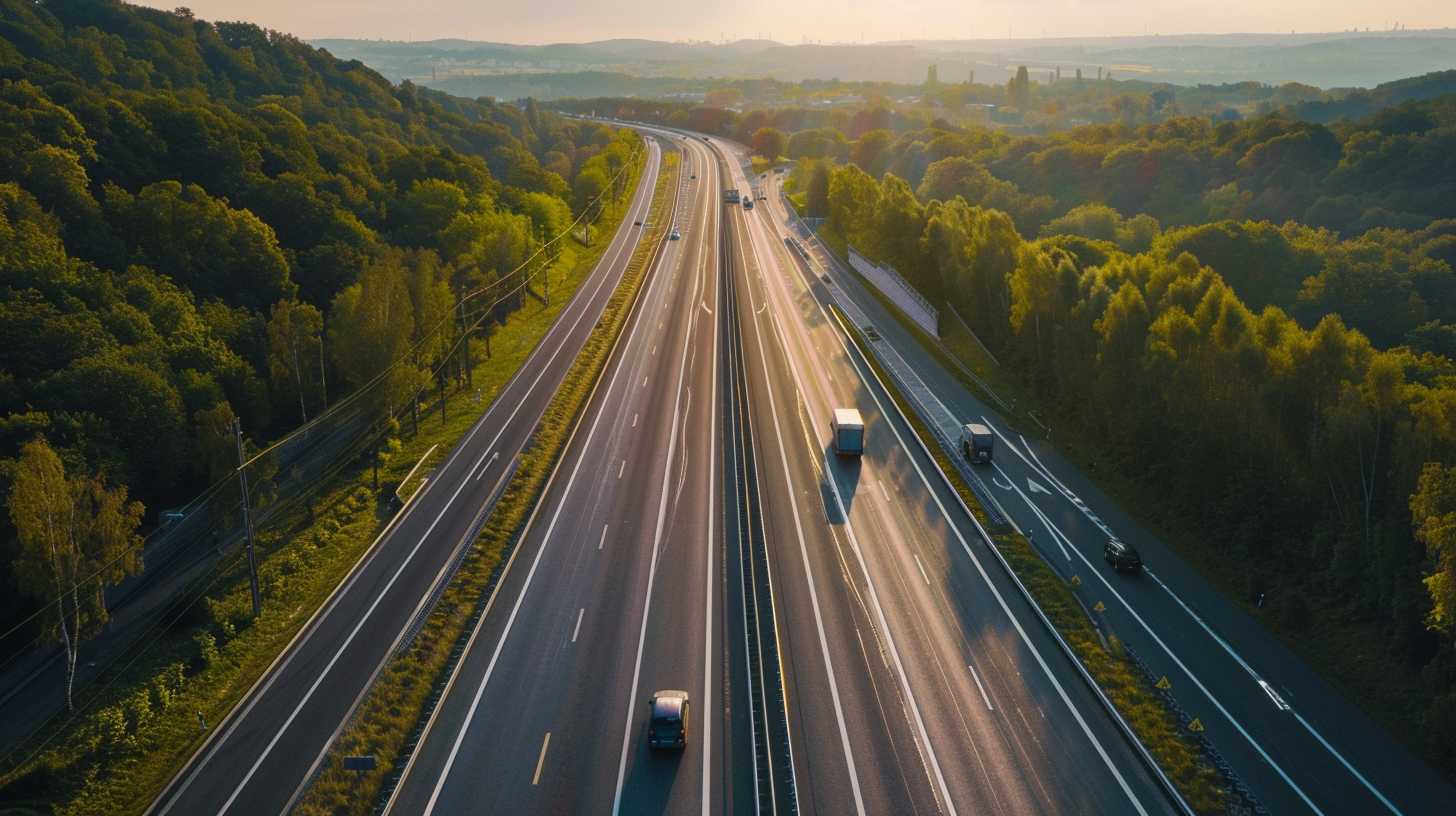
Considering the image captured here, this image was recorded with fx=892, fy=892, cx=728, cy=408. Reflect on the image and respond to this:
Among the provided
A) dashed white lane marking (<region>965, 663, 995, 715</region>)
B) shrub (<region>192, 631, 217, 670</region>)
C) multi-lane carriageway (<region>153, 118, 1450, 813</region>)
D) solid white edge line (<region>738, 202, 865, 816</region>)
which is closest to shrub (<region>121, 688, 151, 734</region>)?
shrub (<region>192, 631, 217, 670</region>)

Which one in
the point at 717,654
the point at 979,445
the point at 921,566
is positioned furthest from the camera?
the point at 979,445

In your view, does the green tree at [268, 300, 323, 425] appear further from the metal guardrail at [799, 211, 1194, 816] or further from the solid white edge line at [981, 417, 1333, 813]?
the solid white edge line at [981, 417, 1333, 813]

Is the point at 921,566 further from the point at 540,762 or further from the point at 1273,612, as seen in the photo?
the point at 540,762

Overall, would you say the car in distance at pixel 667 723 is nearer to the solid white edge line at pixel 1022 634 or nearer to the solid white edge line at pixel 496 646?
the solid white edge line at pixel 496 646

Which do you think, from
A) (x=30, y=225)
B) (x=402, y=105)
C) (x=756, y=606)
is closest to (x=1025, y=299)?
(x=756, y=606)

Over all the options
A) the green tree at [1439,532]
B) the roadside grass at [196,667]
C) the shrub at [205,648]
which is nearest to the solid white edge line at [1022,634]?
the green tree at [1439,532]

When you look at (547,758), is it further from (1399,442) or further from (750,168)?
(750,168)

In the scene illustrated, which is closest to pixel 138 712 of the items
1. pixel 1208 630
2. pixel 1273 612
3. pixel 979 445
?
→ pixel 1208 630
